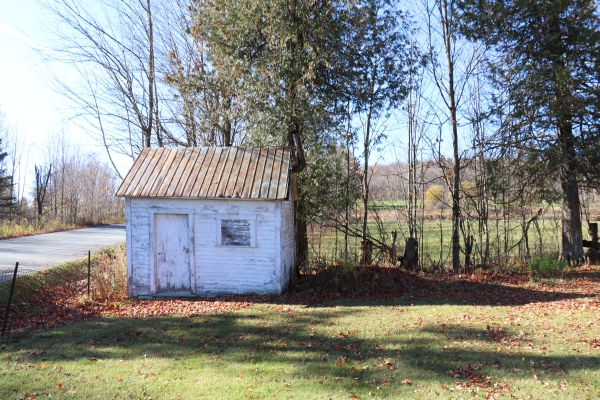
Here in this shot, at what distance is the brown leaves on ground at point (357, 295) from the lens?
29.3ft

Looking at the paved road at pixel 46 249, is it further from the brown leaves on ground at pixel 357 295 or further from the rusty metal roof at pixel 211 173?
the rusty metal roof at pixel 211 173

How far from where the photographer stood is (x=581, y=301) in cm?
916

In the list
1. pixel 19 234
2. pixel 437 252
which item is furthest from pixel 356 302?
pixel 19 234

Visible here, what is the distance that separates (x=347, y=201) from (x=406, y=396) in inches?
318

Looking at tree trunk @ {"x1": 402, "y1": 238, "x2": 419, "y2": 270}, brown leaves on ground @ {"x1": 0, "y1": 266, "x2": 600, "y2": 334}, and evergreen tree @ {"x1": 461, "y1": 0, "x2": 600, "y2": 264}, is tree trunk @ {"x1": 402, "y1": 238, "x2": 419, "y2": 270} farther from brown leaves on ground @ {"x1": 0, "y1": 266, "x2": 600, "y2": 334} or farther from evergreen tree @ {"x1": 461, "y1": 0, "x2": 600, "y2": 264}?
evergreen tree @ {"x1": 461, "y1": 0, "x2": 600, "y2": 264}

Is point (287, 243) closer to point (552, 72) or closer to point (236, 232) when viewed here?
point (236, 232)

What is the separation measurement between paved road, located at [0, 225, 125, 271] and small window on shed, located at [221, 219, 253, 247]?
6553 mm

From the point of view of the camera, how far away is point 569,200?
13.9 m

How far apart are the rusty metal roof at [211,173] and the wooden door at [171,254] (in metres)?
0.73

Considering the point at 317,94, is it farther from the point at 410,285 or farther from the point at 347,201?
the point at 410,285

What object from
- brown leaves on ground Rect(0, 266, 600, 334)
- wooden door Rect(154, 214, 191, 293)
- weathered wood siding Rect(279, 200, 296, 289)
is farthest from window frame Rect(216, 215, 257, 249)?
brown leaves on ground Rect(0, 266, 600, 334)

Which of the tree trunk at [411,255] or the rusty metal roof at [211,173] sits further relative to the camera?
the tree trunk at [411,255]

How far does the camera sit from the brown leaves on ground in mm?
8930

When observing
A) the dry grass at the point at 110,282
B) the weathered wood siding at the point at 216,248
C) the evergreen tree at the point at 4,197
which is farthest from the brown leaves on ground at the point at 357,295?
the evergreen tree at the point at 4,197
